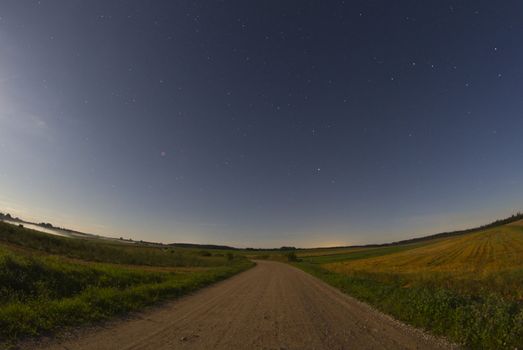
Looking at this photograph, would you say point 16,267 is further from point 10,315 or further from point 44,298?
point 10,315

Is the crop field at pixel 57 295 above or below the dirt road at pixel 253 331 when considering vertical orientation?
above

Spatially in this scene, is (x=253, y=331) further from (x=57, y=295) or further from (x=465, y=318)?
(x=57, y=295)

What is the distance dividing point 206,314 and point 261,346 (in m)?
4.06

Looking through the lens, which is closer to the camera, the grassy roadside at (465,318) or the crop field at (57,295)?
the grassy roadside at (465,318)

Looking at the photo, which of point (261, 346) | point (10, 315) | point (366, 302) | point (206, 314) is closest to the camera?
point (261, 346)


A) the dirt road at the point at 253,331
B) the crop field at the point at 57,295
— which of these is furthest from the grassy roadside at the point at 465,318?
the crop field at the point at 57,295

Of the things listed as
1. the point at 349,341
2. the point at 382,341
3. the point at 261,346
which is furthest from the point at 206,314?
the point at 382,341

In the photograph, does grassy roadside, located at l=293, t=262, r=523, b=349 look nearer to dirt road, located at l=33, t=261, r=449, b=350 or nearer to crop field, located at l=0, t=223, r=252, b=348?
dirt road, located at l=33, t=261, r=449, b=350

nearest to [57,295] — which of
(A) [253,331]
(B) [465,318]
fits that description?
(A) [253,331]

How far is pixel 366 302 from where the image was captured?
12969 millimetres

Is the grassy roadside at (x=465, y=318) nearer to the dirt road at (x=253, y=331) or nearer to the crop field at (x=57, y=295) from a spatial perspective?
the dirt road at (x=253, y=331)

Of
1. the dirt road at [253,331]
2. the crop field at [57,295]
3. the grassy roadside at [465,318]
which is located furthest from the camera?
the crop field at [57,295]

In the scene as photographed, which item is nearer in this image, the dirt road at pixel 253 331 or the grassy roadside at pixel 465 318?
the dirt road at pixel 253 331

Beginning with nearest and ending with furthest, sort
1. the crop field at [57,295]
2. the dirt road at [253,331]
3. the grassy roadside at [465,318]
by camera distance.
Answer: the dirt road at [253,331], the grassy roadside at [465,318], the crop field at [57,295]
